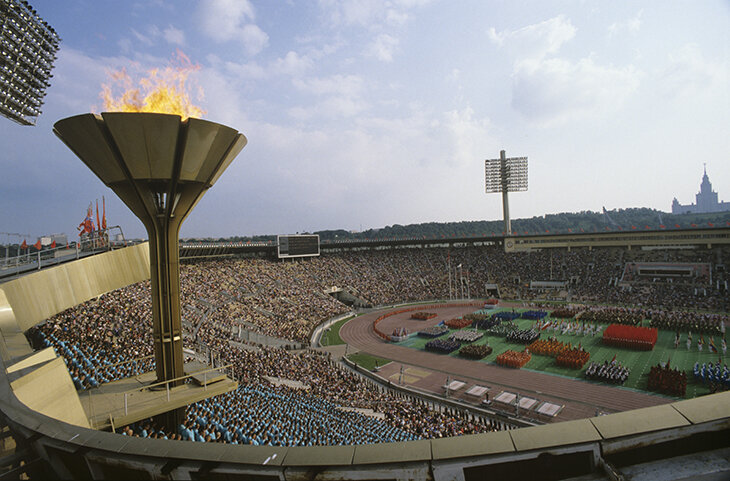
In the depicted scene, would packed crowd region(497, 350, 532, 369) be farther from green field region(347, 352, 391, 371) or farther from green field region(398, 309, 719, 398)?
green field region(347, 352, 391, 371)

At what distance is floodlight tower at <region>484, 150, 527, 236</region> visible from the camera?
73.4 m

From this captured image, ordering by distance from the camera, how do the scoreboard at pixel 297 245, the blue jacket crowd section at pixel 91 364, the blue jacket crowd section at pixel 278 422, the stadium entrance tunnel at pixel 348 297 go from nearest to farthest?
the blue jacket crowd section at pixel 278 422
the blue jacket crowd section at pixel 91 364
the stadium entrance tunnel at pixel 348 297
the scoreboard at pixel 297 245

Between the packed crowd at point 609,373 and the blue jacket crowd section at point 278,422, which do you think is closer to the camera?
the blue jacket crowd section at point 278,422

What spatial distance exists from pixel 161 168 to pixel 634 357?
33065mm

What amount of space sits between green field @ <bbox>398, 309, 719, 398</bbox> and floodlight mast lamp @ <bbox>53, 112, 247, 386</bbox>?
2466 cm

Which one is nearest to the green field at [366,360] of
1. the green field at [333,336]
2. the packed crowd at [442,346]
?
the packed crowd at [442,346]

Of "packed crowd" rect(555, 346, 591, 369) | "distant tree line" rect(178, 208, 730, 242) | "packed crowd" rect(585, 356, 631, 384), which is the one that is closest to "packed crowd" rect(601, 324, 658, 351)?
"packed crowd" rect(555, 346, 591, 369)

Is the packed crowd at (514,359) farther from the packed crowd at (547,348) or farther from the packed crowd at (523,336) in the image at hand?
the packed crowd at (523,336)

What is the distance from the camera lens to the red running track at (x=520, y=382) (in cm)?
2084

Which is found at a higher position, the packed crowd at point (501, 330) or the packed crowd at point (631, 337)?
the packed crowd at point (631, 337)

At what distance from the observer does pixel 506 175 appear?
73.9 meters

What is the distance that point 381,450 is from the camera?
3770mm

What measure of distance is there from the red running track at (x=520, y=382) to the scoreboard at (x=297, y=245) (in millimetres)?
24684

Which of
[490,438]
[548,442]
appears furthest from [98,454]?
[548,442]
